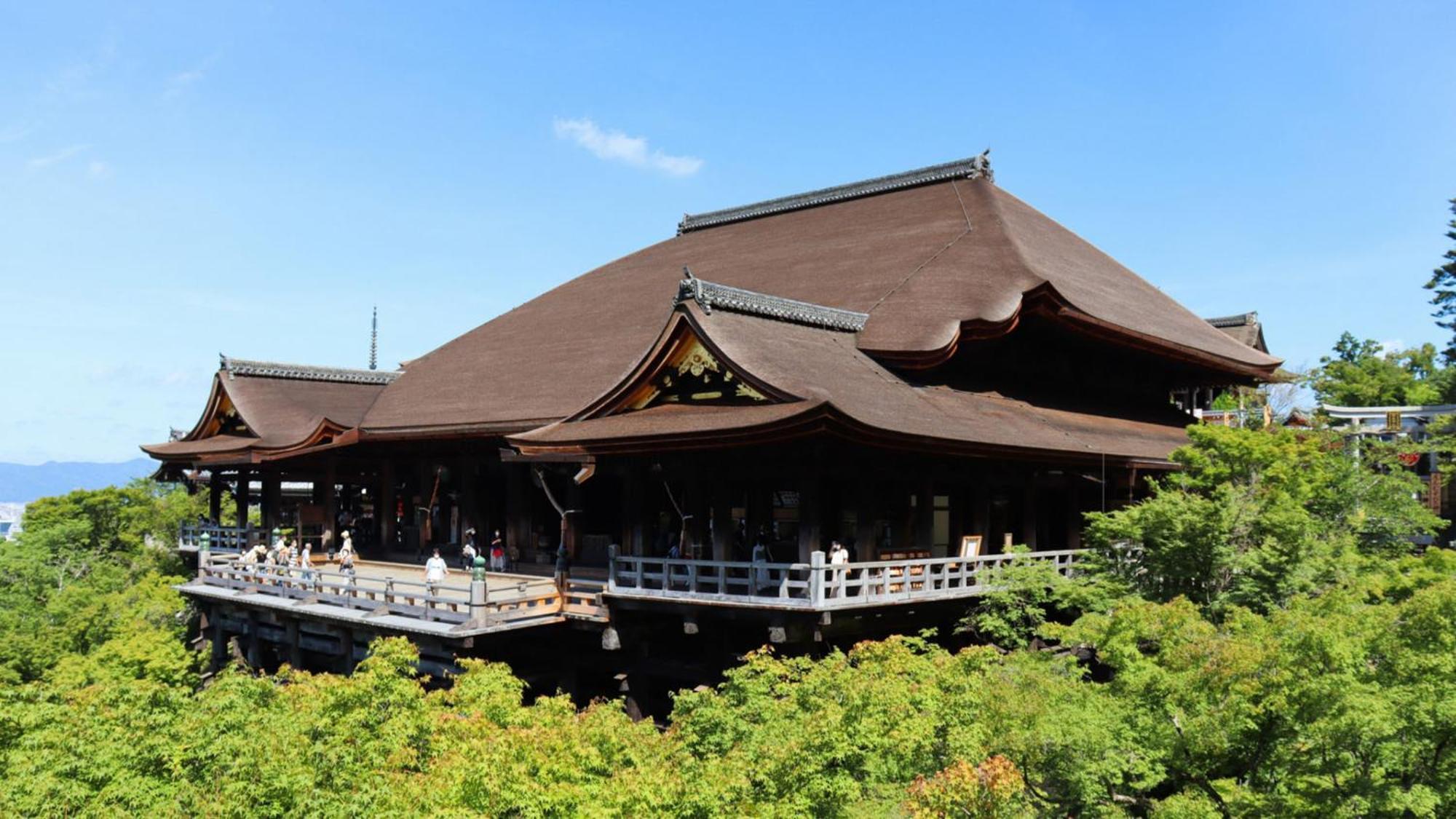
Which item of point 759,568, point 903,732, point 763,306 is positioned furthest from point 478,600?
point 903,732

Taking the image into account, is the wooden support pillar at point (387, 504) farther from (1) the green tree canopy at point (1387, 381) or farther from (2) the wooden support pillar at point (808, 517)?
(1) the green tree canopy at point (1387, 381)

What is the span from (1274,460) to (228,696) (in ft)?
55.8

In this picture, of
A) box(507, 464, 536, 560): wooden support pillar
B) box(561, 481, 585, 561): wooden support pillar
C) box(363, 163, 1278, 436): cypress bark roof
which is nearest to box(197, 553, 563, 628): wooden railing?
box(561, 481, 585, 561): wooden support pillar

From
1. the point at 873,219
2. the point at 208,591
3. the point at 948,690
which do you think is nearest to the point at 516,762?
the point at 948,690

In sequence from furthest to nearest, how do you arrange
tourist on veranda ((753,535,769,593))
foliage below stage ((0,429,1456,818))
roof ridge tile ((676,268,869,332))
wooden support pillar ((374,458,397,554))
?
wooden support pillar ((374,458,397,554))
roof ridge tile ((676,268,869,332))
tourist on veranda ((753,535,769,593))
foliage below stage ((0,429,1456,818))

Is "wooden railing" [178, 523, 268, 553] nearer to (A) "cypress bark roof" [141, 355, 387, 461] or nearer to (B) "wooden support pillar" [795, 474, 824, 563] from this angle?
(A) "cypress bark roof" [141, 355, 387, 461]

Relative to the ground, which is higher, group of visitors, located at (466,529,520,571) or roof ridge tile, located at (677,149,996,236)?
roof ridge tile, located at (677,149,996,236)

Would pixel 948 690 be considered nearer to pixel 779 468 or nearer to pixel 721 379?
pixel 779 468

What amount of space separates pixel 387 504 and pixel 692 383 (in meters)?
14.1

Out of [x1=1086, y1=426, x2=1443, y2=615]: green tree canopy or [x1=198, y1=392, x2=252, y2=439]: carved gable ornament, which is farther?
[x1=198, y1=392, x2=252, y2=439]: carved gable ornament

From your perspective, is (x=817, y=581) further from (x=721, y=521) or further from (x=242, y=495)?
(x=242, y=495)

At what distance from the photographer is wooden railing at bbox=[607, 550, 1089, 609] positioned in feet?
56.3

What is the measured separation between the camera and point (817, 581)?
55.8 ft

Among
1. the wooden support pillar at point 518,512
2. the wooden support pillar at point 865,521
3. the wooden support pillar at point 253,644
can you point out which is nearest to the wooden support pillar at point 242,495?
the wooden support pillar at point 253,644
